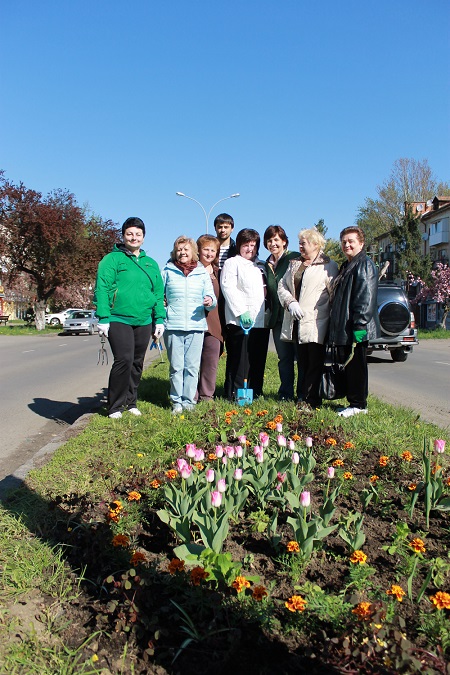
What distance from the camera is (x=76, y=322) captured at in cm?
3791

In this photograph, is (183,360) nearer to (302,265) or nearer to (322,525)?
(302,265)

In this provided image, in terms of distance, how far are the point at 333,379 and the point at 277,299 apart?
121cm

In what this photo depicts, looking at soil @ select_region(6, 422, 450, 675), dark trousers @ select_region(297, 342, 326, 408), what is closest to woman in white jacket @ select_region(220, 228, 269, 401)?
dark trousers @ select_region(297, 342, 326, 408)

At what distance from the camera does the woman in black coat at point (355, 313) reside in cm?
524

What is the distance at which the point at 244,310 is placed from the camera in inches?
233

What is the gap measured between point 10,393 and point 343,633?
28.7 ft

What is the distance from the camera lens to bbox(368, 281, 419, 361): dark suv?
14688 mm

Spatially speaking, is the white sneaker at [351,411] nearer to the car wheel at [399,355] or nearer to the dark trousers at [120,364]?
the dark trousers at [120,364]

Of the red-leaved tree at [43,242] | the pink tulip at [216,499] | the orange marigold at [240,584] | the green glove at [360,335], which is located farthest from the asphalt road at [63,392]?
the red-leaved tree at [43,242]

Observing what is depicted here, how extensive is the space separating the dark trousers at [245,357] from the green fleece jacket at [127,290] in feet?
2.68

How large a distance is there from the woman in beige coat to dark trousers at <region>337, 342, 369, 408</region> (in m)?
0.28

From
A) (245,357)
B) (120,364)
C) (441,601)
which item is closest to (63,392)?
(120,364)

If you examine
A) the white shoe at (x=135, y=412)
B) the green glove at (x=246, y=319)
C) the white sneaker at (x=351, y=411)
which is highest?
the green glove at (x=246, y=319)

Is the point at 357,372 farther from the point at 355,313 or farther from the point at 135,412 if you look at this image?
the point at 135,412
